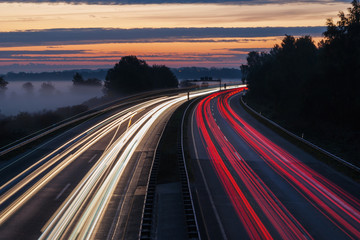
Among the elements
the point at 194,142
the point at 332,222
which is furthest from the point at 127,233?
the point at 194,142

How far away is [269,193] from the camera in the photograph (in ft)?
70.3

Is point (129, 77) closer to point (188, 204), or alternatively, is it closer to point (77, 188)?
point (77, 188)

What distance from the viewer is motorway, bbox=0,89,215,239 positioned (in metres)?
16.7

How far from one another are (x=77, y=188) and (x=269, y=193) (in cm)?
1275

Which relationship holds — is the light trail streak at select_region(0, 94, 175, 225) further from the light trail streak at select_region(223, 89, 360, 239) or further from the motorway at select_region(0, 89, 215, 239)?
the light trail streak at select_region(223, 89, 360, 239)

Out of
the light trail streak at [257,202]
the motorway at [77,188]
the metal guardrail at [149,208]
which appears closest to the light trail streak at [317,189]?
the light trail streak at [257,202]

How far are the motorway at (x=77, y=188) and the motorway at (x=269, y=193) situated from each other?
4.47 metres

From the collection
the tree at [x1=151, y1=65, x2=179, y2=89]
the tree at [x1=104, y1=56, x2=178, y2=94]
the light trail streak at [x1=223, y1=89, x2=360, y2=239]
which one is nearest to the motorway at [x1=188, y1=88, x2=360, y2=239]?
the light trail streak at [x1=223, y1=89, x2=360, y2=239]

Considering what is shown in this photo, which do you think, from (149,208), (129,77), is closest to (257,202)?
(149,208)

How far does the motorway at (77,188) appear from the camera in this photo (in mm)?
16688

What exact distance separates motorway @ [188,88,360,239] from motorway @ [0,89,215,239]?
447 centimetres

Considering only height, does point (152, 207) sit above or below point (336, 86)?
below

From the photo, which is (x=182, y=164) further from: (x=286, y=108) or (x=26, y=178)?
(x=286, y=108)

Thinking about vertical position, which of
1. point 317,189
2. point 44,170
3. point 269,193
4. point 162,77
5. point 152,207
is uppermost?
point 162,77
